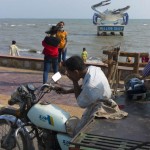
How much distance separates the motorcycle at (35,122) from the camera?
3.68 metres

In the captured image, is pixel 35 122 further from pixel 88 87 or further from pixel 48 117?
pixel 88 87

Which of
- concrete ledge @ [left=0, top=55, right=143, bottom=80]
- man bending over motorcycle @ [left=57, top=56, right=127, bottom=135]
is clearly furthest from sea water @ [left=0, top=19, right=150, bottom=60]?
man bending over motorcycle @ [left=57, top=56, right=127, bottom=135]

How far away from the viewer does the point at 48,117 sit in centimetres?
368

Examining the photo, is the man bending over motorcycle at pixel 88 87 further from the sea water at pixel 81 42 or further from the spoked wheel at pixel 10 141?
the sea water at pixel 81 42

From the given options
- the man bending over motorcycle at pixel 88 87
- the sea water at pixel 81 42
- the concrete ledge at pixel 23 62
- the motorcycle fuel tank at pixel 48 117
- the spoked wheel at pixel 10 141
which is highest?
the man bending over motorcycle at pixel 88 87

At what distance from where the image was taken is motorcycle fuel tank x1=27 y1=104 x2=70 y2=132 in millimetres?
3672

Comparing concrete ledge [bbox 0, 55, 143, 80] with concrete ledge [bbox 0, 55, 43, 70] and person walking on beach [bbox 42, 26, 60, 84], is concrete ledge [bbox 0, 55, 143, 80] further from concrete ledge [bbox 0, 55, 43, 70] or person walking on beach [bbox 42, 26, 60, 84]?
person walking on beach [bbox 42, 26, 60, 84]

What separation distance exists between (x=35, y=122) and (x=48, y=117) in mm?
176

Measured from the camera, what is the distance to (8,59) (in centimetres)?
1289

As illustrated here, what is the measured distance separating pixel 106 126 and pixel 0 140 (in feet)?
4.84

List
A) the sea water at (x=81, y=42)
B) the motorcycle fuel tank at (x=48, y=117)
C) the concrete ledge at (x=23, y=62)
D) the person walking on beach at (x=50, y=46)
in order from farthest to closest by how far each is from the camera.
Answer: the sea water at (x=81, y=42) → the concrete ledge at (x=23, y=62) → the person walking on beach at (x=50, y=46) → the motorcycle fuel tank at (x=48, y=117)

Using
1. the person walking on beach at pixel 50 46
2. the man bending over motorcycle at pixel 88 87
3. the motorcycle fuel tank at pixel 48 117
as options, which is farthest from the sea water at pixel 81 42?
the motorcycle fuel tank at pixel 48 117

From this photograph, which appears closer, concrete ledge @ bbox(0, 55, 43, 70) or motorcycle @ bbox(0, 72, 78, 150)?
motorcycle @ bbox(0, 72, 78, 150)

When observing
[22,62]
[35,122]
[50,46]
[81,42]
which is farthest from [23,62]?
[81,42]
